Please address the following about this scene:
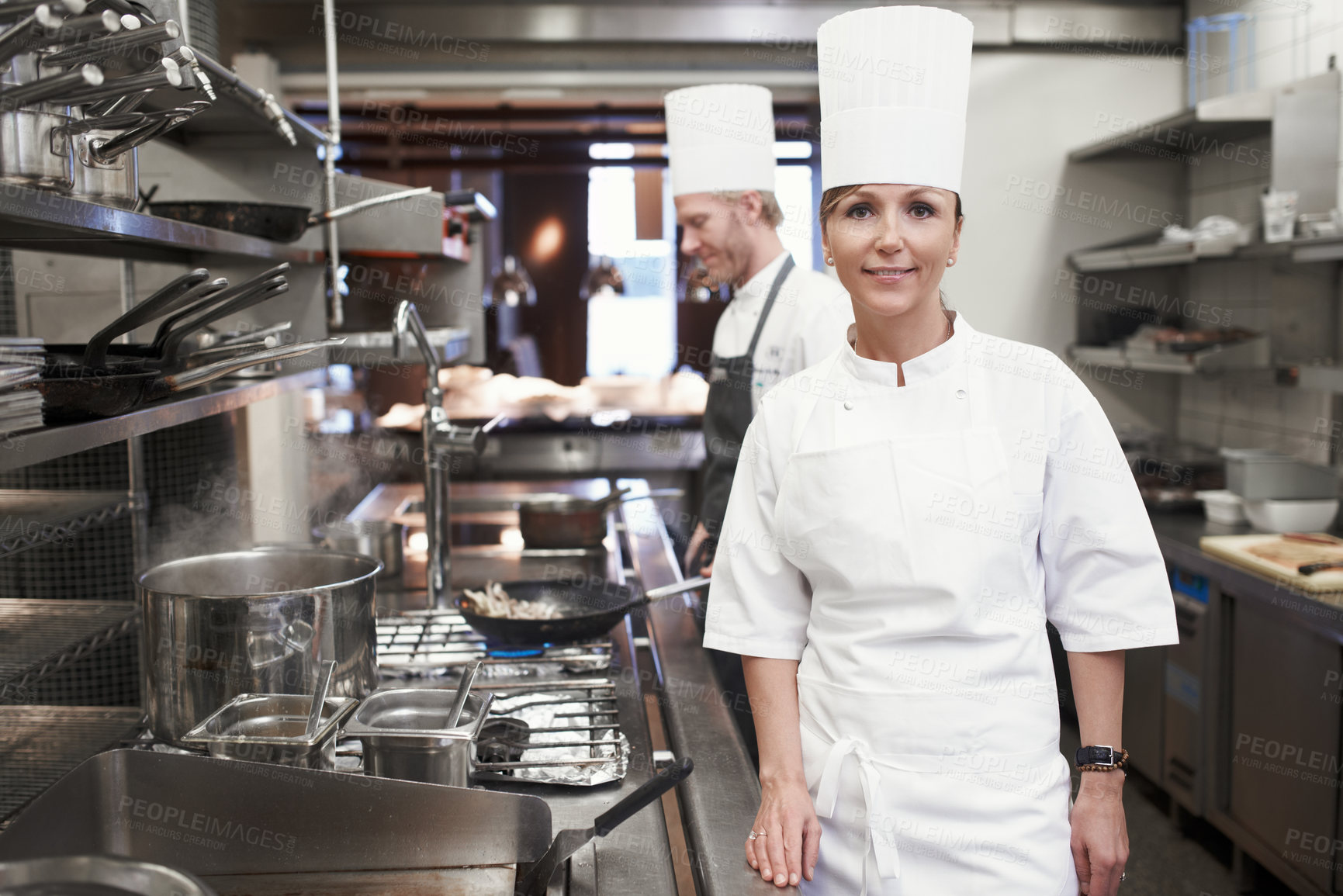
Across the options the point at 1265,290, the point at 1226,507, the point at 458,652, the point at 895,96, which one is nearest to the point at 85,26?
the point at 895,96

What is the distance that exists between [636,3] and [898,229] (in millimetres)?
3677

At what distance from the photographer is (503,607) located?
80.0 inches

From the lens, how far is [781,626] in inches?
55.3

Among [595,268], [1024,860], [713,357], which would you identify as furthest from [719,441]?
[595,268]

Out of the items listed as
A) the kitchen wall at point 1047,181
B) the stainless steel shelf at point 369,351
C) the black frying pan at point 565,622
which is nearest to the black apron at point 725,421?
the black frying pan at point 565,622

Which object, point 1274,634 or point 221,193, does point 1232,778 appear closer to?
point 1274,634

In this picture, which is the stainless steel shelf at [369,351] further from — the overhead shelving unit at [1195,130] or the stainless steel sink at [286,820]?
the overhead shelving unit at [1195,130]

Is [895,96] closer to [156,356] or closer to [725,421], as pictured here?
[156,356]

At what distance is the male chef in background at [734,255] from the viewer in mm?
2592

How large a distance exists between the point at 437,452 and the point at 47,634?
2.57ft

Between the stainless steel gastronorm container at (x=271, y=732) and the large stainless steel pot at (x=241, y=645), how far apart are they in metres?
0.03

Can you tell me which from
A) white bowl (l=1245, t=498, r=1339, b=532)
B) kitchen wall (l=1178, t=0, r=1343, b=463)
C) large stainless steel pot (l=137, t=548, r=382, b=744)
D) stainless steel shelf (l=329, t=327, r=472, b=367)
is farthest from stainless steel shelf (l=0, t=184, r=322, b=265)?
kitchen wall (l=1178, t=0, r=1343, b=463)

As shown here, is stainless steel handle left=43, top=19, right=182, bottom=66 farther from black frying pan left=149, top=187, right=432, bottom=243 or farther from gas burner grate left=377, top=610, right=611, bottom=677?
gas burner grate left=377, top=610, right=611, bottom=677

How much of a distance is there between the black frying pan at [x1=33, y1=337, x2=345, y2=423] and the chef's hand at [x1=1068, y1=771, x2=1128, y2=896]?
117cm
